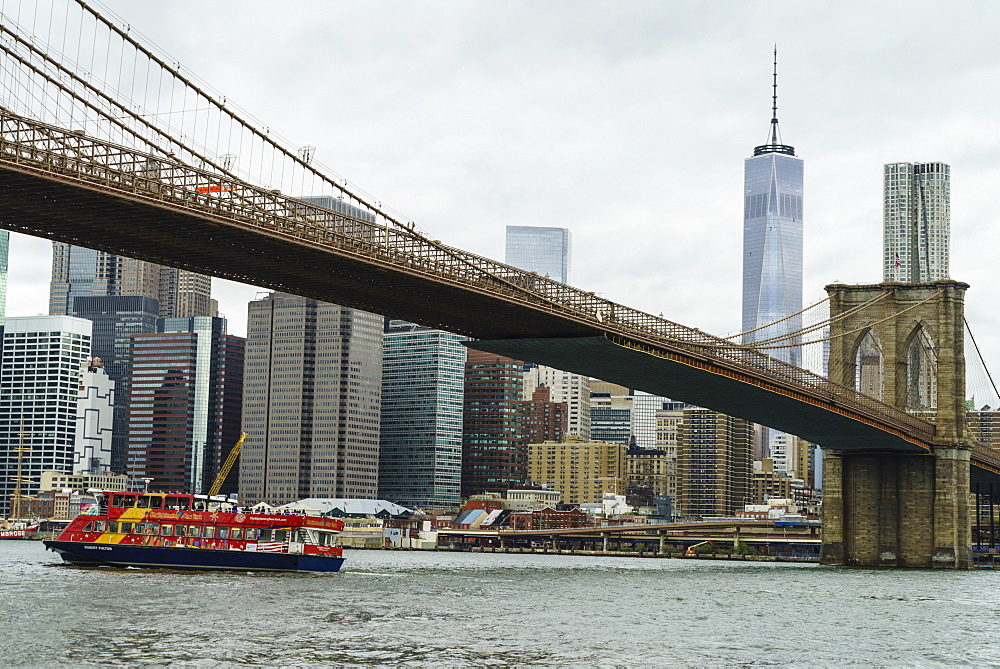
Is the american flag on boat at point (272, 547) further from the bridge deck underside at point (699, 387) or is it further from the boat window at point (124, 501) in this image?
the bridge deck underside at point (699, 387)

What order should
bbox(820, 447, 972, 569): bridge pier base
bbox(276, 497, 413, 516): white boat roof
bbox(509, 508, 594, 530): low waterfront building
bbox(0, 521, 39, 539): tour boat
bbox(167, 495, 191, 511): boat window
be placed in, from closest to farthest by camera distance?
bbox(167, 495, 191, 511): boat window, bbox(820, 447, 972, 569): bridge pier base, bbox(0, 521, 39, 539): tour boat, bbox(509, 508, 594, 530): low waterfront building, bbox(276, 497, 413, 516): white boat roof

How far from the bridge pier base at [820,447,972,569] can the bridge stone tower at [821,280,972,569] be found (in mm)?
59

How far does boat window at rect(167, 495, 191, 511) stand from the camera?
209ft

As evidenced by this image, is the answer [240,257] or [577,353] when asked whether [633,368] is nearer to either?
[577,353]

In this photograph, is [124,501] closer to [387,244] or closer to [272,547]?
[272,547]

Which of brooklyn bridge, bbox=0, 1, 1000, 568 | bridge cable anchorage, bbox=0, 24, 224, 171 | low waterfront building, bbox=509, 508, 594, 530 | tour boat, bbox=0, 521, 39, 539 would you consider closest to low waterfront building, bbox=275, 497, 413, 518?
low waterfront building, bbox=509, 508, 594, 530

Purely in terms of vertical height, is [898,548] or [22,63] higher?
[22,63]

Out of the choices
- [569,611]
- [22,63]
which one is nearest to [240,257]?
[22,63]

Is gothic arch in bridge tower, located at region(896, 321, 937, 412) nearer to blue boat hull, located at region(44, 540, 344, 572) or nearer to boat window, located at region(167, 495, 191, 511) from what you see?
blue boat hull, located at region(44, 540, 344, 572)

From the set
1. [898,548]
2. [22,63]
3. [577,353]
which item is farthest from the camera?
[898,548]

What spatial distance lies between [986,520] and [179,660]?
527 ft

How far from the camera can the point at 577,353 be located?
72312mm

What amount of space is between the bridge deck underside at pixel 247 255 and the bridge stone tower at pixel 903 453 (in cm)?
2734

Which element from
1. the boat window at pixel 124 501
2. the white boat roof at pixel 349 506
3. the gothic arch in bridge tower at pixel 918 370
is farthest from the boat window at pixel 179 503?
the white boat roof at pixel 349 506
